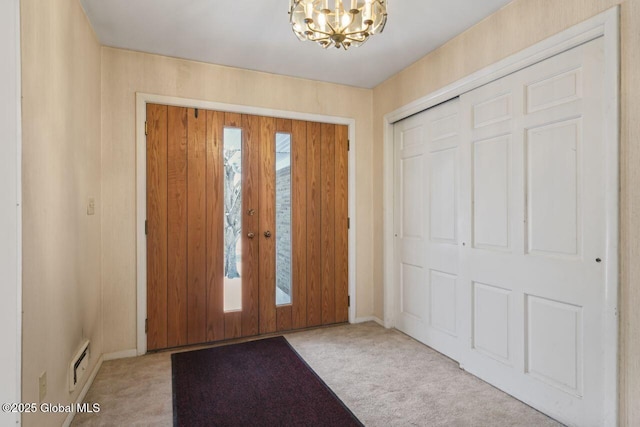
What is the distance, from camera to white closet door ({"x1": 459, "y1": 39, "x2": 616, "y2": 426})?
1797 millimetres

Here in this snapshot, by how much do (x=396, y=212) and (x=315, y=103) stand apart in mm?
1379

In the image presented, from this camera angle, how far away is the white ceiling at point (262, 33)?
225 cm

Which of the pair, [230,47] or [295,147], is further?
[295,147]

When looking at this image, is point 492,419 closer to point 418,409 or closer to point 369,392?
point 418,409

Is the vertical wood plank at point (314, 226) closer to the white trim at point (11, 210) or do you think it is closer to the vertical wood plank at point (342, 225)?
the vertical wood plank at point (342, 225)

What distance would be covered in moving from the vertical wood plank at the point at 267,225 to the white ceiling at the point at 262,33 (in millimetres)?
651

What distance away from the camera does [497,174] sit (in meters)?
2.34

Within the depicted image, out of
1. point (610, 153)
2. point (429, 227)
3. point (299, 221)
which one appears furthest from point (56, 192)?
point (610, 153)

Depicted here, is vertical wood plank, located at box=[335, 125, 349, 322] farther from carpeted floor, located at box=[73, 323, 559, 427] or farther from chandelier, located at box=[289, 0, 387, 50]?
chandelier, located at box=[289, 0, 387, 50]

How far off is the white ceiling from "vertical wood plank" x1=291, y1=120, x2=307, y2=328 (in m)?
0.65

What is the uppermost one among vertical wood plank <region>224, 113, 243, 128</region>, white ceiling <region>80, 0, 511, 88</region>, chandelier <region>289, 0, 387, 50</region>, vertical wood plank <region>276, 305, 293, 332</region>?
white ceiling <region>80, 0, 511, 88</region>

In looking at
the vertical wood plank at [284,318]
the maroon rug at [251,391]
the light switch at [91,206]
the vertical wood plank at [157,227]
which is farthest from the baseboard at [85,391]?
the vertical wood plank at [284,318]

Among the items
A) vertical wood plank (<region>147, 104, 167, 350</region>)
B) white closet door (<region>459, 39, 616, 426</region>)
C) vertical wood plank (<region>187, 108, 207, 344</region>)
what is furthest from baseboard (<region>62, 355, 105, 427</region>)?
white closet door (<region>459, 39, 616, 426</region>)

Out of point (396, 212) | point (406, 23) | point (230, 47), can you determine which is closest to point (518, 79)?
point (406, 23)
